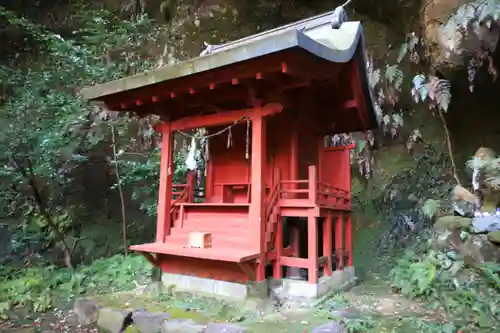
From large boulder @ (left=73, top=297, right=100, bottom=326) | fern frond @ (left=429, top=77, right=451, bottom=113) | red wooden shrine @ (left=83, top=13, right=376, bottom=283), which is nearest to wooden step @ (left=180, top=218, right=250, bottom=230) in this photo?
red wooden shrine @ (left=83, top=13, right=376, bottom=283)

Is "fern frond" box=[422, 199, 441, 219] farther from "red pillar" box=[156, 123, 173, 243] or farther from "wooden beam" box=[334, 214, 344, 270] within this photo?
"red pillar" box=[156, 123, 173, 243]

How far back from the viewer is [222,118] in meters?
6.43

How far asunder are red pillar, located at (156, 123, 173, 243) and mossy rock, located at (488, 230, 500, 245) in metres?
6.27

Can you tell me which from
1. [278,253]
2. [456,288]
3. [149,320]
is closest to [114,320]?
[149,320]

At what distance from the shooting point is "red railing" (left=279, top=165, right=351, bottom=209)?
608 centimetres

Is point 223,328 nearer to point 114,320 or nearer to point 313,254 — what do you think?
point 313,254

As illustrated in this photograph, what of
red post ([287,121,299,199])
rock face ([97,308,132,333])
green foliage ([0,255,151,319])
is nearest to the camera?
rock face ([97,308,132,333])

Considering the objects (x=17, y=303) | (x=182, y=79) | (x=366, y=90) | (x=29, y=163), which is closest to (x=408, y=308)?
(x=366, y=90)

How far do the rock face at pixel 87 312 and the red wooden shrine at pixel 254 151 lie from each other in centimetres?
119

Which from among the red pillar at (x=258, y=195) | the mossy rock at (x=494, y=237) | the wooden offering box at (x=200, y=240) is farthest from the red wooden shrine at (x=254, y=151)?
the mossy rock at (x=494, y=237)

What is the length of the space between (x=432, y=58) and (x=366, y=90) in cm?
550

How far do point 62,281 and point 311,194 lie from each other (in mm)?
6659

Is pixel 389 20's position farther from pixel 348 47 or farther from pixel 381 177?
pixel 348 47

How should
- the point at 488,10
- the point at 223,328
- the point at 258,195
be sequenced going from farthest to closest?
the point at 488,10 → the point at 258,195 → the point at 223,328
